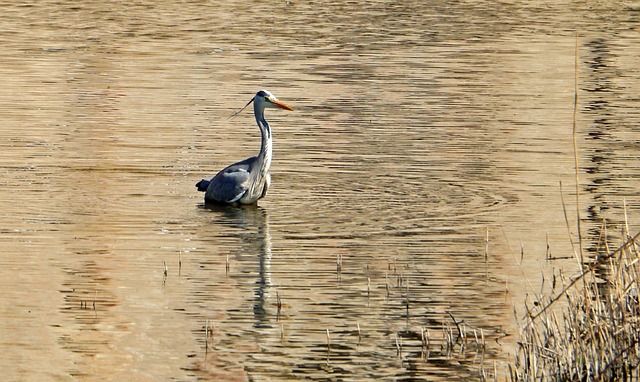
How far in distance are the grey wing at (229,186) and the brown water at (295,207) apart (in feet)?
0.75

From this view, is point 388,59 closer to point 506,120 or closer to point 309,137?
point 506,120

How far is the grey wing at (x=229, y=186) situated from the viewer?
53.4ft

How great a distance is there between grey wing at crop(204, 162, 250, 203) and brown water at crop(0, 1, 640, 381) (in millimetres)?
228

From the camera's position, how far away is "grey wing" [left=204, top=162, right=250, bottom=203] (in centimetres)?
1628

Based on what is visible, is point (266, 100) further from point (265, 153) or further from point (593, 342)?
point (593, 342)

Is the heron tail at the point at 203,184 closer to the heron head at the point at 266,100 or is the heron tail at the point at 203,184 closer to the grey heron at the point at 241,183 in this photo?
the grey heron at the point at 241,183

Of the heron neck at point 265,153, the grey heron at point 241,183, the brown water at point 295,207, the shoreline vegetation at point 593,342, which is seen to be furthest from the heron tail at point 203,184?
the shoreline vegetation at point 593,342

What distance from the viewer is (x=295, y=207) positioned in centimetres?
1622

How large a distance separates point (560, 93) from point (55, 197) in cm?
1428

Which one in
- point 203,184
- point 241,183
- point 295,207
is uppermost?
point 241,183

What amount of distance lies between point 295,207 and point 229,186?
0.74 m

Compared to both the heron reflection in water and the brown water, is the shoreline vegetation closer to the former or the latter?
the brown water

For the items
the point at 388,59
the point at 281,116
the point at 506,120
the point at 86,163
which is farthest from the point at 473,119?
the point at 388,59

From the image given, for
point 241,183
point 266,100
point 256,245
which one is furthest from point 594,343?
point 266,100
